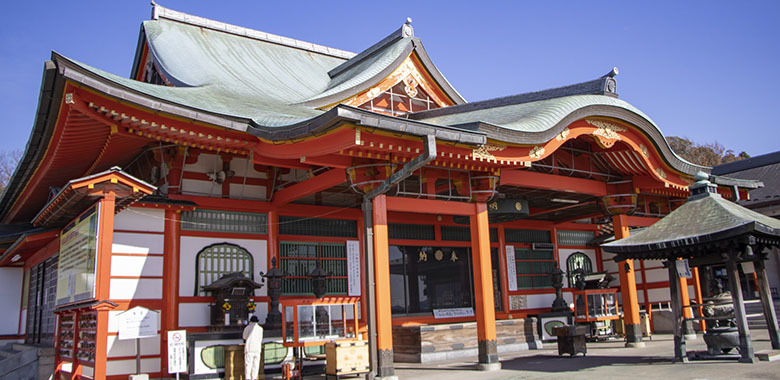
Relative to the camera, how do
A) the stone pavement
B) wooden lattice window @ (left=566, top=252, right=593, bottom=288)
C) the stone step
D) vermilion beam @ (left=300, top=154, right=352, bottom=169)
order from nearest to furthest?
the stone pavement
vermilion beam @ (left=300, top=154, right=352, bottom=169)
the stone step
wooden lattice window @ (left=566, top=252, right=593, bottom=288)

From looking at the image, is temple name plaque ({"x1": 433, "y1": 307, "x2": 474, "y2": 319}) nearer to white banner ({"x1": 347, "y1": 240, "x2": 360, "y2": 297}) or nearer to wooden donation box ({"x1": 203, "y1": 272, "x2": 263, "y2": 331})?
white banner ({"x1": 347, "y1": 240, "x2": 360, "y2": 297})

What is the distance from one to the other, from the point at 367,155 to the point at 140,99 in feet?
12.7

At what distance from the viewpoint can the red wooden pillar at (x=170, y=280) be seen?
1123 cm

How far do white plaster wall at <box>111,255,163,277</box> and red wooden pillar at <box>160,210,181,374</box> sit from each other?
147mm

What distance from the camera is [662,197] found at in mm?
17266

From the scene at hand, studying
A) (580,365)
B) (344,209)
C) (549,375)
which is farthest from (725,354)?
(344,209)

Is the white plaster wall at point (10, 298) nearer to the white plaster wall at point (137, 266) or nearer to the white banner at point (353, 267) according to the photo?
the white plaster wall at point (137, 266)

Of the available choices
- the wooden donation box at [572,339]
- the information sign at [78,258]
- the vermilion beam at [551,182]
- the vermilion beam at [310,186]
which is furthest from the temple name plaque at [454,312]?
the information sign at [78,258]

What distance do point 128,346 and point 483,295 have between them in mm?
6911

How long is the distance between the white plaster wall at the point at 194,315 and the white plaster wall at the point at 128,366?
33.4 inches

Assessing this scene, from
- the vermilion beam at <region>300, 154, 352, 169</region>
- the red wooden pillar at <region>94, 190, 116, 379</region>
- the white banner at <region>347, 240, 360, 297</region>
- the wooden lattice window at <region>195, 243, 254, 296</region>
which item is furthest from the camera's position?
the white banner at <region>347, 240, 360, 297</region>

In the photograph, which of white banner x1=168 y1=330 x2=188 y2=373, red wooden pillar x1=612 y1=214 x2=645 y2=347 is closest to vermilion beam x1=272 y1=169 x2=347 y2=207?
white banner x1=168 y1=330 x2=188 y2=373

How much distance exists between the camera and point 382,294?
10469mm

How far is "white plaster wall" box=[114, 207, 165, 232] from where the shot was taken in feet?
36.9
